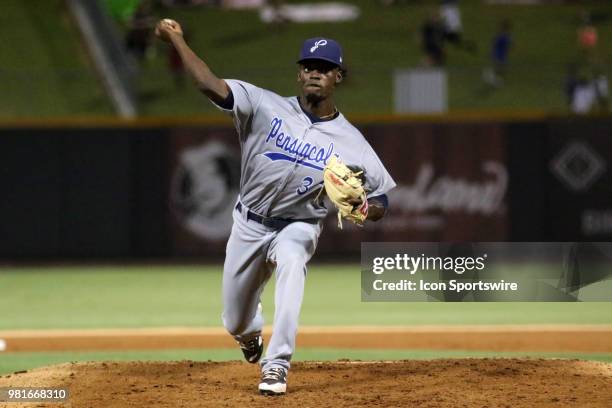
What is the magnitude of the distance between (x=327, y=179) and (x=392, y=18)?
63.7ft

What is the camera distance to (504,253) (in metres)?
16.0

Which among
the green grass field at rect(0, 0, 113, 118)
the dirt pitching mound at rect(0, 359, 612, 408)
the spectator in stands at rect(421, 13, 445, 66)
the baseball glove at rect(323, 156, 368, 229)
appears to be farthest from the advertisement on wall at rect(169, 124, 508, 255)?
the baseball glove at rect(323, 156, 368, 229)

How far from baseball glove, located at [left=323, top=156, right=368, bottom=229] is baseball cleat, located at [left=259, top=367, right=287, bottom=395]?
0.94 m

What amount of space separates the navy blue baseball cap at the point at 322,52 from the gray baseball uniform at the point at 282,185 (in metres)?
0.34

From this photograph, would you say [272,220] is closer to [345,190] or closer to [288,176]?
[288,176]

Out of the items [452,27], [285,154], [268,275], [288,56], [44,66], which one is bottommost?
[268,275]

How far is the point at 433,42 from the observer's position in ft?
69.6

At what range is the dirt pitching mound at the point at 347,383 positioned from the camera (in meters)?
6.04

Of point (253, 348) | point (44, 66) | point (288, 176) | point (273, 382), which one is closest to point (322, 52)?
point (288, 176)

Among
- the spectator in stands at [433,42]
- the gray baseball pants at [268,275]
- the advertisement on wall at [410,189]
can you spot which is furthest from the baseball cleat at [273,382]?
the spectator in stands at [433,42]

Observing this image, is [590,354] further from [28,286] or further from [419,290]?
[28,286]

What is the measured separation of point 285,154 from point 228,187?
34.0ft

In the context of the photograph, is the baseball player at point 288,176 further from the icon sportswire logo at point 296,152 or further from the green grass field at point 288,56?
the green grass field at point 288,56

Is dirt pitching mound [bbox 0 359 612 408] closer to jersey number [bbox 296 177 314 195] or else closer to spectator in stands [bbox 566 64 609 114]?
jersey number [bbox 296 177 314 195]
